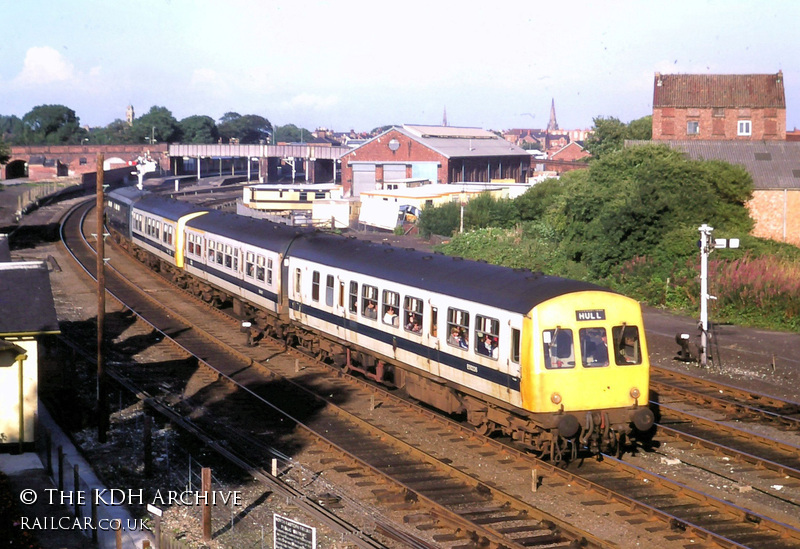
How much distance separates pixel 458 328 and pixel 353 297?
14.1ft

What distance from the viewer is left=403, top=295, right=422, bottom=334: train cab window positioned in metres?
17.2

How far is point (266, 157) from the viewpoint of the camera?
108 meters

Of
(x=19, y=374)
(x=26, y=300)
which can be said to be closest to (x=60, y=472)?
(x=19, y=374)

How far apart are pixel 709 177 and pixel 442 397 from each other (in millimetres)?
23590

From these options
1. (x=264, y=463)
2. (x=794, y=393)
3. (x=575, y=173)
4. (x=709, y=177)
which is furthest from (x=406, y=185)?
(x=264, y=463)

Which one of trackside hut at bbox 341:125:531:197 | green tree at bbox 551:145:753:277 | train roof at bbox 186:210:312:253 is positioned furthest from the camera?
trackside hut at bbox 341:125:531:197

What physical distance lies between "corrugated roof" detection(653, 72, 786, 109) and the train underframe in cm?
4526

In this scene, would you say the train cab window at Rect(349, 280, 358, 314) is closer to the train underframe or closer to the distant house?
the train underframe

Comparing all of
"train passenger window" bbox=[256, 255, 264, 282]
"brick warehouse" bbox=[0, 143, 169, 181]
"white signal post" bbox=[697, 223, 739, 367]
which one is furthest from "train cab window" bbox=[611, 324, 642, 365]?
"brick warehouse" bbox=[0, 143, 169, 181]

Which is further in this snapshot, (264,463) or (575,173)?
(575,173)

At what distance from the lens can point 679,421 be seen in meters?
17.7

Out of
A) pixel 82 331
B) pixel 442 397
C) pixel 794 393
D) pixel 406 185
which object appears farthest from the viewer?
pixel 406 185

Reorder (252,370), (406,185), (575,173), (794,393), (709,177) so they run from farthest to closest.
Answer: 1. (406,185)
2. (575,173)
3. (709,177)
4. (252,370)
5. (794,393)

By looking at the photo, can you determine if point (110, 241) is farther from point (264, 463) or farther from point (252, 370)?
point (264, 463)
